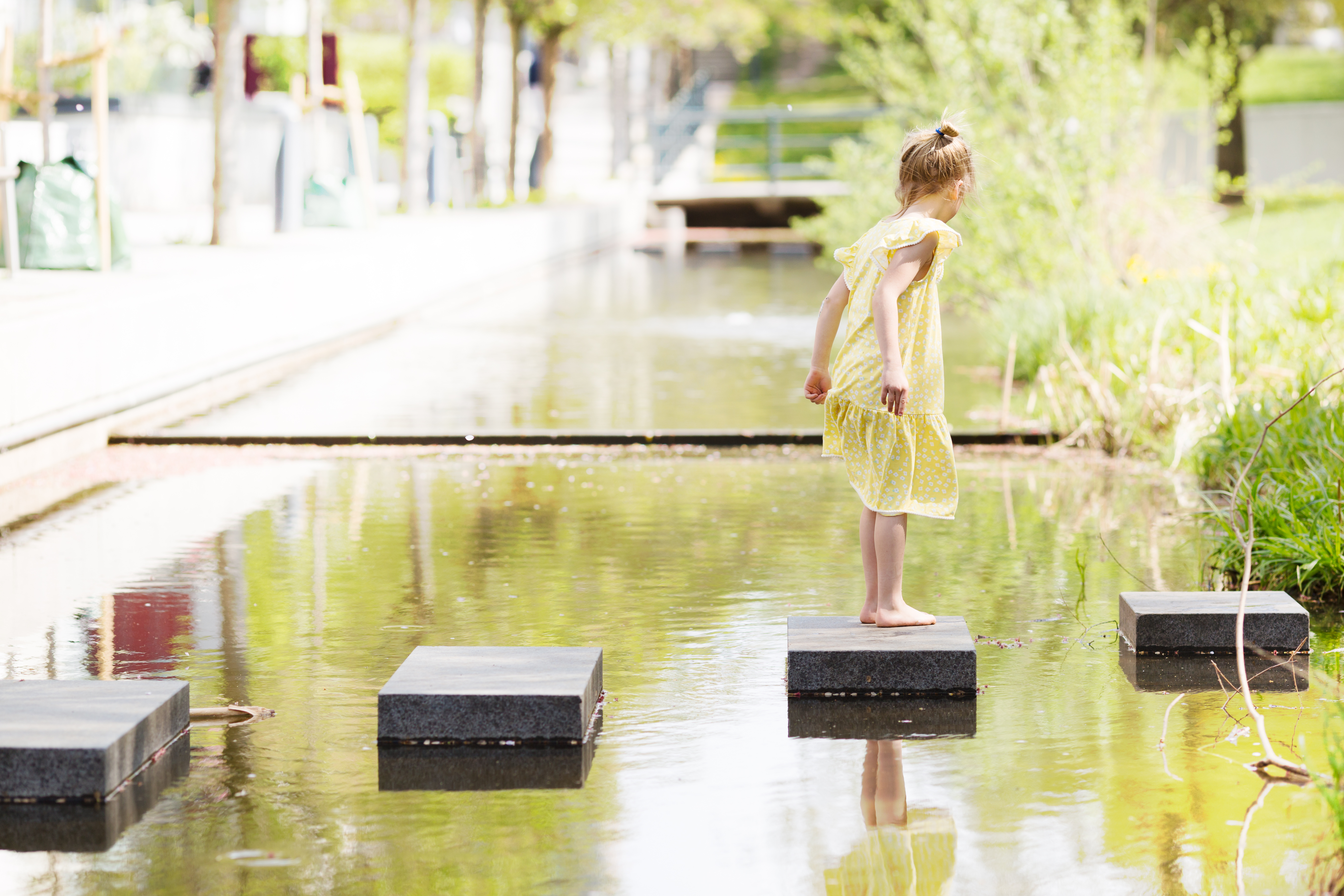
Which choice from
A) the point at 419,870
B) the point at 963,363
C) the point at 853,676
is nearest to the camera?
the point at 419,870

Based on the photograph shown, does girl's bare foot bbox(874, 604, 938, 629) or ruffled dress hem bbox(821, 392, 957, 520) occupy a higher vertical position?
ruffled dress hem bbox(821, 392, 957, 520)

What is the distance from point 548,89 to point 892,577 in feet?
109

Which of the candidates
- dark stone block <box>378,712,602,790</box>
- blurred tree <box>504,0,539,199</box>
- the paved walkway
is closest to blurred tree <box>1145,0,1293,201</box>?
the paved walkway

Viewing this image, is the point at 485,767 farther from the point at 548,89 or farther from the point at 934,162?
the point at 548,89

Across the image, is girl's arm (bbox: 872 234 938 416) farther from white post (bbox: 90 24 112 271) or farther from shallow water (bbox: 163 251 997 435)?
white post (bbox: 90 24 112 271)

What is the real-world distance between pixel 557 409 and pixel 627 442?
4.76 ft

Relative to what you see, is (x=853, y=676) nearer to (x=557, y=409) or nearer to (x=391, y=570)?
(x=391, y=570)

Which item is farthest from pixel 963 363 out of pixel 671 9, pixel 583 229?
pixel 671 9

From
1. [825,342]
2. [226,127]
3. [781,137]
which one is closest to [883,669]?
[825,342]

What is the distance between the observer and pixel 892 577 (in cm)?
567

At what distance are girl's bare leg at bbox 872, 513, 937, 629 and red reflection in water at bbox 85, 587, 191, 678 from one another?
213 centimetres

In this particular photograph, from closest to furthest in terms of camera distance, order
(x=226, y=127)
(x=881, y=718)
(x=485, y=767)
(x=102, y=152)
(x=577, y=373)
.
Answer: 1. (x=485, y=767)
2. (x=881, y=718)
3. (x=102, y=152)
4. (x=577, y=373)
5. (x=226, y=127)

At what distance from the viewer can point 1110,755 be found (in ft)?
15.6

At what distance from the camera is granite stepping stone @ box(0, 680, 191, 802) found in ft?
14.4
